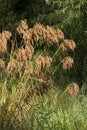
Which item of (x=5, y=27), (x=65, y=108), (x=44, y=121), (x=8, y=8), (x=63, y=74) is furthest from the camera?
(x=8, y=8)

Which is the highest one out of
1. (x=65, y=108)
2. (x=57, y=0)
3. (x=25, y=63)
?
(x=57, y=0)

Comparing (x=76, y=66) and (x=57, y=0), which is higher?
(x=57, y=0)

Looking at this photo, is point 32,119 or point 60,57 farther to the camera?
point 60,57

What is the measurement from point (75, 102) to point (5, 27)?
18.3 ft

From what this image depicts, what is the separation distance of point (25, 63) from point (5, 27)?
6.66m

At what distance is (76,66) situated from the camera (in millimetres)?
9891

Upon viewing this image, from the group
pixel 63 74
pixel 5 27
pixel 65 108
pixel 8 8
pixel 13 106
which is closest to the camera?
pixel 13 106

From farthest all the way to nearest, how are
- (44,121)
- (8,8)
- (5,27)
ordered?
1. (8,8)
2. (5,27)
3. (44,121)

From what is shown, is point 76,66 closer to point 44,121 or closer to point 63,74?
point 63,74

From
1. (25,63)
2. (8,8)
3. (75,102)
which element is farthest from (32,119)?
(8,8)

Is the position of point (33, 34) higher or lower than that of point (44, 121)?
higher

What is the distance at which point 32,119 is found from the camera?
5.93 metres

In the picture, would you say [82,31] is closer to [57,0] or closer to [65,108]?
[57,0]

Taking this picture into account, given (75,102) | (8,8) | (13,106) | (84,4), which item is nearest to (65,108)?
(75,102)
